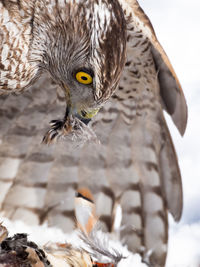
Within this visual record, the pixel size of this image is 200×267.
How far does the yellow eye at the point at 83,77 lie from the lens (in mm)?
1345

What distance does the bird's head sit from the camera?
129cm

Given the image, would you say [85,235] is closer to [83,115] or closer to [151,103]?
[83,115]

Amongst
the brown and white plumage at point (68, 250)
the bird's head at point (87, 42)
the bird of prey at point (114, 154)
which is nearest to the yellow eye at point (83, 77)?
the bird's head at point (87, 42)

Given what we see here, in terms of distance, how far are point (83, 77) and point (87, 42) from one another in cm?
11

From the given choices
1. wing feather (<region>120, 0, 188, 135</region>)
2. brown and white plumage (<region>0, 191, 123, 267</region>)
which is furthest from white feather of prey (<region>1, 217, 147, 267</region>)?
wing feather (<region>120, 0, 188, 135</region>)

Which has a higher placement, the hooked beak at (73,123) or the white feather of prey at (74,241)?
the hooked beak at (73,123)

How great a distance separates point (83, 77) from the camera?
137cm

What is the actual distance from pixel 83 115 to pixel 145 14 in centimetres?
40

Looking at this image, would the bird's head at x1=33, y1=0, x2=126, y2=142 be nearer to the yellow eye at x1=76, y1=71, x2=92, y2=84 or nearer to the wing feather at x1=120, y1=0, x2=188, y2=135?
the yellow eye at x1=76, y1=71, x2=92, y2=84

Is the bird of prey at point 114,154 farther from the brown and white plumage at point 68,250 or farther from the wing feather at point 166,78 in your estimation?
the brown and white plumage at point 68,250

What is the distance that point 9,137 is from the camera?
1982 mm

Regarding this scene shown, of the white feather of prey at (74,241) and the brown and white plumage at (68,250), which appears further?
the white feather of prey at (74,241)

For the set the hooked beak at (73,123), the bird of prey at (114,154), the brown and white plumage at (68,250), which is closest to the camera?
the brown and white plumage at (68,250)

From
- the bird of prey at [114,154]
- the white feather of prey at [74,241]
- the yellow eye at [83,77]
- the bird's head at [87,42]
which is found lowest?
the white feather of prey at [74,241]
